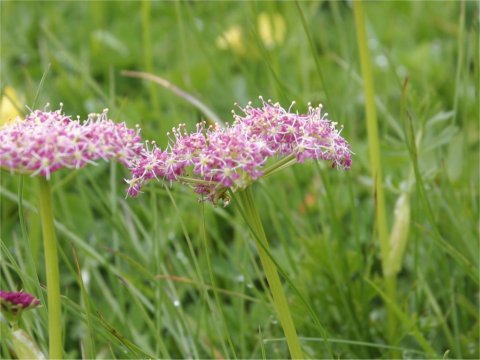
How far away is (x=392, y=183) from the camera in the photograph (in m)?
2.03

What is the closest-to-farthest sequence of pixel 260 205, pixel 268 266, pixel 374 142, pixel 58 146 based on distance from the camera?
pixel 58 146, pixel 268 266, pixel 374 142, pixel 260 205

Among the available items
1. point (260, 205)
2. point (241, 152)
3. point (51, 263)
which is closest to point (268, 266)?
point (241, 152)

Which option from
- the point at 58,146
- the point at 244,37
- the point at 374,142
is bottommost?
the point at 58,146

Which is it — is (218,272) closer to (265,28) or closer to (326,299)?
(326,299)

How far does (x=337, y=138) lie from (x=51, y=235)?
0.43 meters

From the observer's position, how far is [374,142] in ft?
6.12

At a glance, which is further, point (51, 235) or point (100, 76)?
point (100, 76)

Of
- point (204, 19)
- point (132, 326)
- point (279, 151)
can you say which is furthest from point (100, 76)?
point (279, 151)

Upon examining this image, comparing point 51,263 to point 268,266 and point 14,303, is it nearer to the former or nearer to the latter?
point 14,303

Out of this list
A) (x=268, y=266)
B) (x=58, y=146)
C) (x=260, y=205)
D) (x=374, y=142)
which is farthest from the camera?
(x=260, y=205)

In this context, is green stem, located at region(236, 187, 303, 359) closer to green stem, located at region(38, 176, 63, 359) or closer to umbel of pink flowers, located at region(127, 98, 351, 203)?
umbel of pink flowers, located at region(127, 98, 351, 203)

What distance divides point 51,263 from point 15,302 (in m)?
0.08

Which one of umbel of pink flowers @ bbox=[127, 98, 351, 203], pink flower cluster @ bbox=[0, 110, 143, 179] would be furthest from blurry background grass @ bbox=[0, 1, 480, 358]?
pink flower cluster @ bbox=[0, 110, 143, 179]

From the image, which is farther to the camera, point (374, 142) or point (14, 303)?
point (374, 142)
